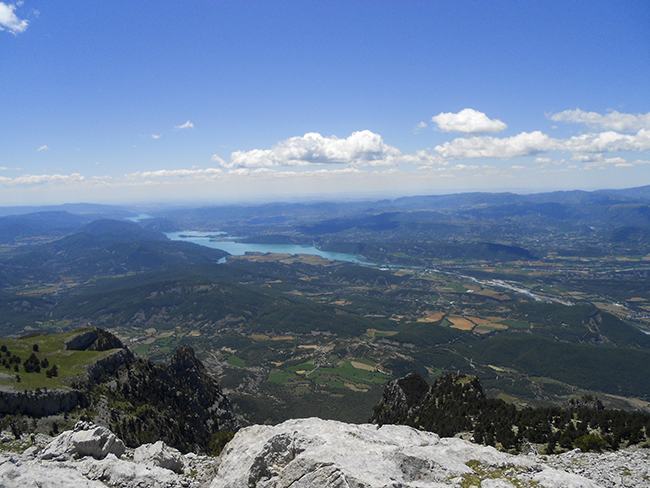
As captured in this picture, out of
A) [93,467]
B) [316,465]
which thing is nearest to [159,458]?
[93,467]

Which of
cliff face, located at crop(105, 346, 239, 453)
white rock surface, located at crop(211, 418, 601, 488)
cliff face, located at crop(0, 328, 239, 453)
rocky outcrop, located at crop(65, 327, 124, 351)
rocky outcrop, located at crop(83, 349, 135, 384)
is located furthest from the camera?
rocky outcrop, located at crop(65, 327, 124, 351)

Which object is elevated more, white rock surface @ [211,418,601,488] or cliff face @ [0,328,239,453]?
white rock surface @ [211,418,601,488]

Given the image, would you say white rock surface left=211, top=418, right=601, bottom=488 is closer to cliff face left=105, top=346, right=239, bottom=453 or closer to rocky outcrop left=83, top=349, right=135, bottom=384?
cliff face left=105, top=346, right=239, bottom=453

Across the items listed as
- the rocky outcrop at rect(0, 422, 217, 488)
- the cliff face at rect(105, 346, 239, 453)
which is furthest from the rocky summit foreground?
the cliff face at rect(105, 346, 239, 453)

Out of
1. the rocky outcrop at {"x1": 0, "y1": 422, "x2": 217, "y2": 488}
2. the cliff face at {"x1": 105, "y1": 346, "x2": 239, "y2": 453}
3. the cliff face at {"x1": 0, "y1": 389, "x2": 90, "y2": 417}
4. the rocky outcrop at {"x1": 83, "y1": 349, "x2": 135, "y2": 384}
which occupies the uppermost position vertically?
the rocky outcrop at {"x1": 0, "y1": 422, "x2": 217, "y2": 488}

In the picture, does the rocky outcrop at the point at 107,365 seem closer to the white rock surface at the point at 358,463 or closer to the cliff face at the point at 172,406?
the cliff face at the point at 172,406

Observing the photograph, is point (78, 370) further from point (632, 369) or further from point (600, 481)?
point (632, 369)

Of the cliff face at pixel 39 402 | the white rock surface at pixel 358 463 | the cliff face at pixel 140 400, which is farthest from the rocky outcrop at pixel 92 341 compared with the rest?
the white rock surface at pixel 358 463
